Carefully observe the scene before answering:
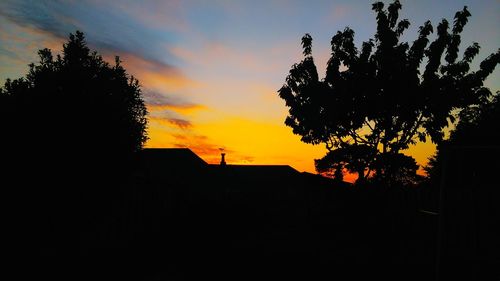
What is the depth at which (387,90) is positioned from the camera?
72.2 ft

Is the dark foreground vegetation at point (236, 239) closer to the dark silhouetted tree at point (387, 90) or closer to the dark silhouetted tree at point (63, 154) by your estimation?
the dark silhouetted tree at point (63, 154)

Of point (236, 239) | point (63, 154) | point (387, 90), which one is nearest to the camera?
point (63, 154)

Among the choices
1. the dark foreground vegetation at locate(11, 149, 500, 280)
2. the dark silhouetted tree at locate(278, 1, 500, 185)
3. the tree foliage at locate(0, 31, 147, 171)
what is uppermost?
the dark silhouetted tree at locate(278, 1, 500, 185)

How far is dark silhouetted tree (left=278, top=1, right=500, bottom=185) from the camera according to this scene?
2155 centimetres

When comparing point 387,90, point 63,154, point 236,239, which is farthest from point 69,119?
point 387,90

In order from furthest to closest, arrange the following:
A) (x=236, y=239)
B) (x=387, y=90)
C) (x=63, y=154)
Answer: (x=387, y=90) < (x=236, y=239) < (x=63, y=154)

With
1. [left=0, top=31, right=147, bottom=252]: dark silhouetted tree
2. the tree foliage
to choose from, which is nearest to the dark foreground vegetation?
[left=0, top=31, right=147, bottom=252]: dark silhouetted tree

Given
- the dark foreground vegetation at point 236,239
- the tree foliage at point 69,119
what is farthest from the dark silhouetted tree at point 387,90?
the tree foliage at point 69,119

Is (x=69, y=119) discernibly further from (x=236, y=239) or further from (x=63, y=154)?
(x=236, y=239)

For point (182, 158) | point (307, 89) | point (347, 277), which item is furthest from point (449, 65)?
point (182, 158)

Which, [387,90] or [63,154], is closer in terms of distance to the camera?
[63,154]

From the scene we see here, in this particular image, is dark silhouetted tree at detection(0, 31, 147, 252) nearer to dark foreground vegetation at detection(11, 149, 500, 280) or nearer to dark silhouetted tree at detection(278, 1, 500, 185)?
dark foreground vegetation at detection(11, 149, 500, 280)

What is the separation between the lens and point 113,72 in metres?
20.5

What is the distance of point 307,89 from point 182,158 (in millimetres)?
18975
